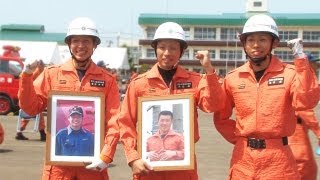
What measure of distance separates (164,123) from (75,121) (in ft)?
2.41

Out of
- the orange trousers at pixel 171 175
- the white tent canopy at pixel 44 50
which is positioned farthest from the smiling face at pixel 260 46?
the white tent canopy at pixel 44 50

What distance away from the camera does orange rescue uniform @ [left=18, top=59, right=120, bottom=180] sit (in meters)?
4.57

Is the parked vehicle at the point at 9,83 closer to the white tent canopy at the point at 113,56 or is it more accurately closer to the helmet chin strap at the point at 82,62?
the white tent canopy at the point at 113,56

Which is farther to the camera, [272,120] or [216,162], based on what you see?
[216,162]

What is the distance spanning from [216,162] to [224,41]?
2308 inches

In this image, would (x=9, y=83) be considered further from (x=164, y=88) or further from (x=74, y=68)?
(x=164, y=88)

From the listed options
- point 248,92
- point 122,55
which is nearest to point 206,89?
point 248,92

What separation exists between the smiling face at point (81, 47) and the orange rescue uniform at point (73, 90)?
128 mm

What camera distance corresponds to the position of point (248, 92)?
4.44m

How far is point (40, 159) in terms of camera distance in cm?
1050

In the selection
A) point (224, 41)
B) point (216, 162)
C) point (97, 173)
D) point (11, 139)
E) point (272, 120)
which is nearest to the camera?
point (272, 120)

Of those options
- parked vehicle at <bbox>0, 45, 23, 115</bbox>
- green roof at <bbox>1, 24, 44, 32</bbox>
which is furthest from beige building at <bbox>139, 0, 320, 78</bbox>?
parked vehicle at <bbox>0, 45, 23, 115</bbox>

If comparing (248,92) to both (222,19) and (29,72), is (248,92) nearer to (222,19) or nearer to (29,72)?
(29,72)

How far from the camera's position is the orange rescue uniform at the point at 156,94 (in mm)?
4504
